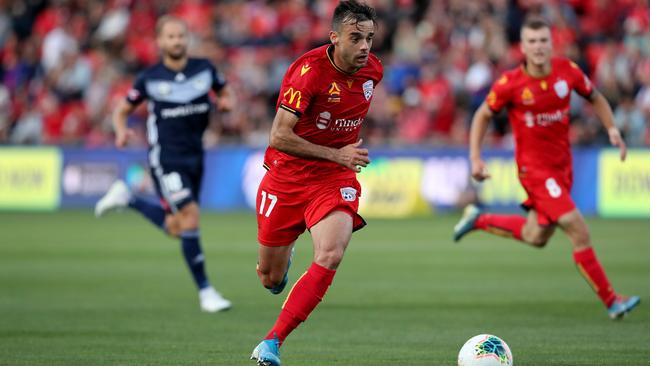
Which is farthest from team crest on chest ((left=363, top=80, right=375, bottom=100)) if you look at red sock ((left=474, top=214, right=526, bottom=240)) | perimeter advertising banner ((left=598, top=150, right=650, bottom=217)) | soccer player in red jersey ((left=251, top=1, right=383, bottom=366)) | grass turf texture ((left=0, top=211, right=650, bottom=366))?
perimeter advertising banner ((left=598, top=150, right=650, bottom=217))

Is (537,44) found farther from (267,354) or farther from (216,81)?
(267,354)

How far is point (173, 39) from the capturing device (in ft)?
37.2

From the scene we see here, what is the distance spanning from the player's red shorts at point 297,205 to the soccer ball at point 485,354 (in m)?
1.26

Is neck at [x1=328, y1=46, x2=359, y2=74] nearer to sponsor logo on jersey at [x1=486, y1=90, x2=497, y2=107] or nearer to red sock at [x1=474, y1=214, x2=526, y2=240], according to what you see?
sponsor logo on jersey at [x1=486, y1=90, x2=497, y2=107]

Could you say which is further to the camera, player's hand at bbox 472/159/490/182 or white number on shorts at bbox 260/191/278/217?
player's hand at bbox 472/159/490/182

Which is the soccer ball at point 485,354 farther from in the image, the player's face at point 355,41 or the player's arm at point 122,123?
the player's arm at point 122,123

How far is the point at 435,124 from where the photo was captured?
80.6 feet

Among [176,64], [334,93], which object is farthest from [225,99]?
[334,93]

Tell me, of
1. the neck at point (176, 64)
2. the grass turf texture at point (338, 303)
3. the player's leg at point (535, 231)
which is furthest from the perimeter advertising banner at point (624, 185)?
the neck at point (176, 64)

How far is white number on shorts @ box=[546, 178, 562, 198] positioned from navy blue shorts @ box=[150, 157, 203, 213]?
3500mm

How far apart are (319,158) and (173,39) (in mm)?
4093

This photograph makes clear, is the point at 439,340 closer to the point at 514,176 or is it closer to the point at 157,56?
the point at 514,176

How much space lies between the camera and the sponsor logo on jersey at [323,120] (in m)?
7.98

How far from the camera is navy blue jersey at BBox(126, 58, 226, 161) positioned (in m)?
11.5
